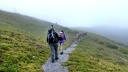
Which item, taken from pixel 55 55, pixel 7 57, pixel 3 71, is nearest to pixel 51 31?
pixel 55 55

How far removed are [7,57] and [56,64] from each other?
5983 millimetres

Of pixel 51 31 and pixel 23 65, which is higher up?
pixel 51 31

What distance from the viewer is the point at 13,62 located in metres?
27.2

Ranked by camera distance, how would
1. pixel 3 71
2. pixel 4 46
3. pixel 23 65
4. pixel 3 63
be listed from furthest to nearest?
pixel 4 46 → pixel 23 65 → pixel 3 63 → pixel 3 71

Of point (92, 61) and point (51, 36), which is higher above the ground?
point (51, 36)

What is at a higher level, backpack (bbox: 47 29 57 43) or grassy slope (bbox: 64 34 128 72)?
backpack (bbox: 47 29 57 43)

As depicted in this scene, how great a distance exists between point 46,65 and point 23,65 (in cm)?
327

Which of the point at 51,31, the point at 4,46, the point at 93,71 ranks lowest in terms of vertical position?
the point at 93,71

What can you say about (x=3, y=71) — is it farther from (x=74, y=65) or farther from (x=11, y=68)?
(x=74, y=65)

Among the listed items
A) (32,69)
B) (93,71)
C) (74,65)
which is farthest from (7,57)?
(93,71)

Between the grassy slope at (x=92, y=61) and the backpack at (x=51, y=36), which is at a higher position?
the backpack at (x=51, y=36)

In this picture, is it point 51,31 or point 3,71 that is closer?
point 3,71

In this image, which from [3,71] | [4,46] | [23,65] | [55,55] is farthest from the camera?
[4,46]

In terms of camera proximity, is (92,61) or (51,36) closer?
(51,36)
